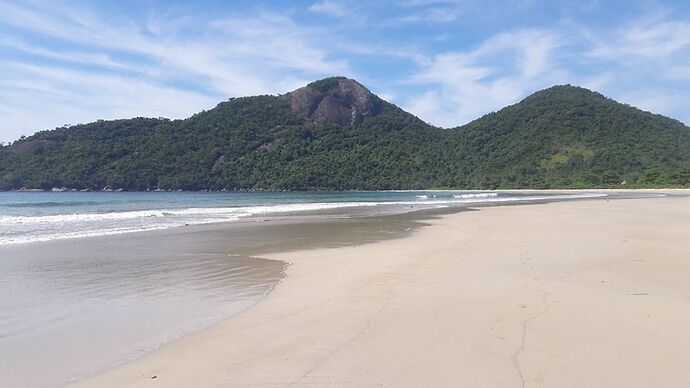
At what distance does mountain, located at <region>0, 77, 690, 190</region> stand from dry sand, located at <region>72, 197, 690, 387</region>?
8437 cm

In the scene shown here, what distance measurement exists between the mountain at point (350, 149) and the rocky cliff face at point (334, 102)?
55 centimetres

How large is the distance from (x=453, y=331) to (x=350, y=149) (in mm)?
143689

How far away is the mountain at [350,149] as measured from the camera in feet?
345

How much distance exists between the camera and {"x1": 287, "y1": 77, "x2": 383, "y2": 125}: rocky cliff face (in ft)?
532

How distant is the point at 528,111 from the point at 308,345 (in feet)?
455

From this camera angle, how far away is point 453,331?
5.35 meters

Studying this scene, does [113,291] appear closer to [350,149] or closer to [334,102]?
[350,149]

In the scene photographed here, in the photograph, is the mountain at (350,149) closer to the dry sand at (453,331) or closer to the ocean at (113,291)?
the dry sand at (453,331)

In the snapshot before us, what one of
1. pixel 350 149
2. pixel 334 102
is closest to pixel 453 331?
pixel 350 149

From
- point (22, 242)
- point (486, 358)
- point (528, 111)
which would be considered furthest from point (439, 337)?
point (528, 111)

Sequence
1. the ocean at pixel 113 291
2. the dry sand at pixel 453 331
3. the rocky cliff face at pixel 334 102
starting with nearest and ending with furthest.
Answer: the dry sand at pixel 453 331 → the ocean at pixel 113 291 → the rocky cliff face at pixel 334 102

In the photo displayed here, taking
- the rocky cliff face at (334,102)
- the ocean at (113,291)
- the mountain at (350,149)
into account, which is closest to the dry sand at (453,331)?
the ocean at (113,291)

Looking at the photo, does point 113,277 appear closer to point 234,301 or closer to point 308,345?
point 234,301

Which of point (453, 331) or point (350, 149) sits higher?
point (350, 149)
